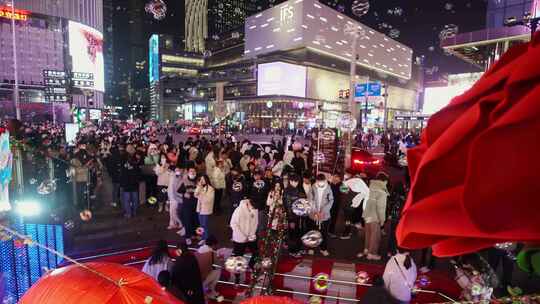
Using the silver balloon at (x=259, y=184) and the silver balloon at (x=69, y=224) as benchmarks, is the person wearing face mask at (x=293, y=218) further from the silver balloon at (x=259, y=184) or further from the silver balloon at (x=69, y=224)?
the silver balloon at (x=69, y=224)

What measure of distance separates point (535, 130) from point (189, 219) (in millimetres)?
8540

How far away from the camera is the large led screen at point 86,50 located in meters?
57.5

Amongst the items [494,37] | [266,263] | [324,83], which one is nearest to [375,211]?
[266,263]

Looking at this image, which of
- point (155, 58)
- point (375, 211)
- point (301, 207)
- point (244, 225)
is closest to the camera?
point (244, 225)

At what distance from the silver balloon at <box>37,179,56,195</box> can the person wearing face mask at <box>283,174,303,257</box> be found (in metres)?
5.93

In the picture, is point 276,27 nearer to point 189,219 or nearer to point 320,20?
point 320,20

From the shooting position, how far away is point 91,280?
86.0 inches

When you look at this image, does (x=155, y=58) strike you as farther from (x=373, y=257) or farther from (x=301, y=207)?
(x=373, y=257)

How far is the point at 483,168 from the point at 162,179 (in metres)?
10.1

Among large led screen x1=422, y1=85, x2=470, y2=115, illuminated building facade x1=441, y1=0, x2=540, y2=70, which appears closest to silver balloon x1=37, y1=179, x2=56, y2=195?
illuminated building facade x1=441, y1=0, x2=540, y2=70

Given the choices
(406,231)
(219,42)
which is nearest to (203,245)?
(406,231)

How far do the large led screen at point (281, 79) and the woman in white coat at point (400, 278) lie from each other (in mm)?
56882

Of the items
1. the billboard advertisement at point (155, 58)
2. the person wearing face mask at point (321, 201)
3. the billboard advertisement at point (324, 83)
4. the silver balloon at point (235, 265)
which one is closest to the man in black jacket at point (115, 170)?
the silver balloon at point (235, 265)

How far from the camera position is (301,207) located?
24.9ft
